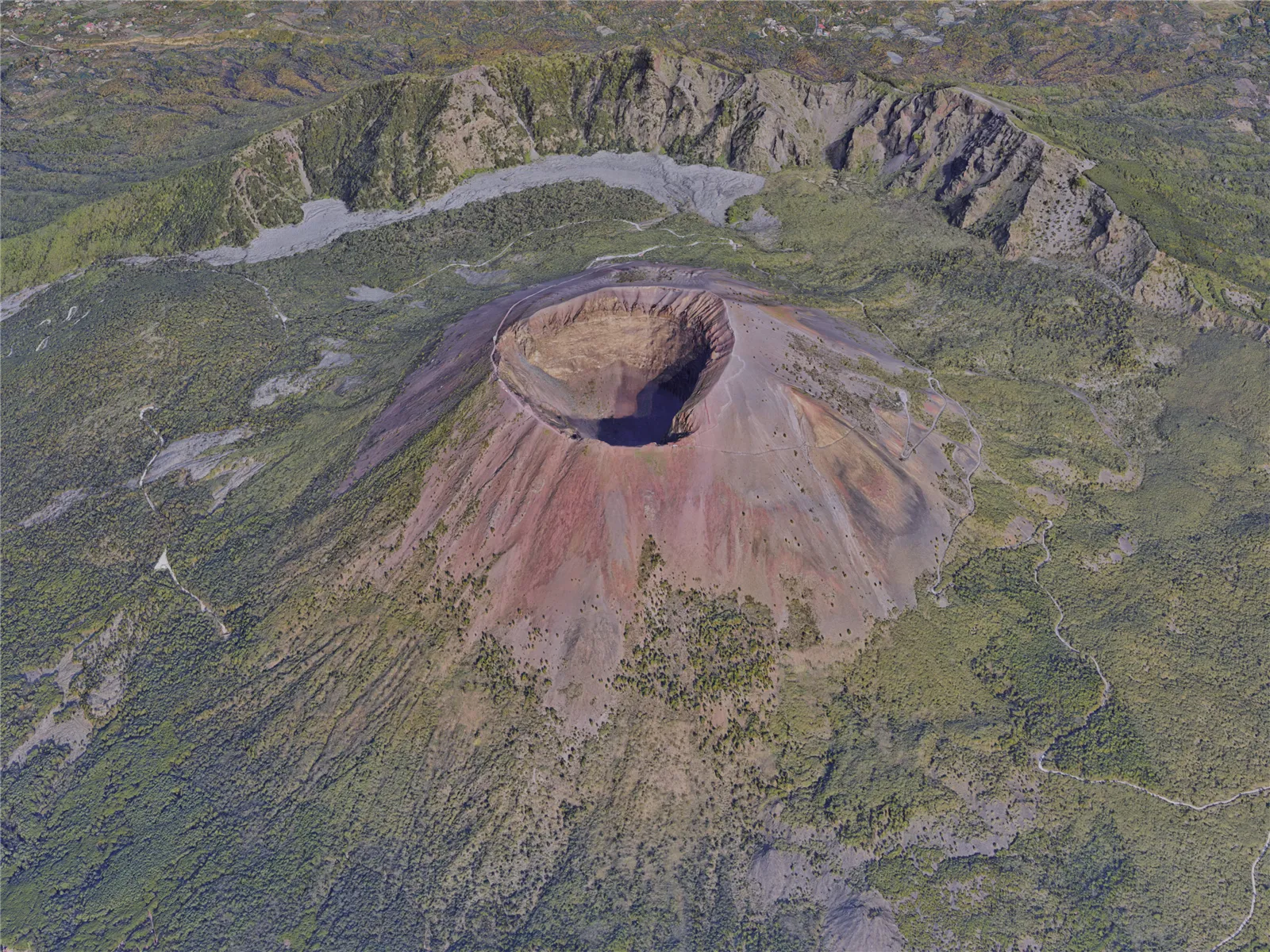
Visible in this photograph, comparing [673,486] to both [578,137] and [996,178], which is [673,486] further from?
[578,137]

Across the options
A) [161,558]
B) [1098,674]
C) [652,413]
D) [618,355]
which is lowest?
[161,558]

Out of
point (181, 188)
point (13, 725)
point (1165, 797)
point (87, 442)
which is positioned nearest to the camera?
point (1165, 797)

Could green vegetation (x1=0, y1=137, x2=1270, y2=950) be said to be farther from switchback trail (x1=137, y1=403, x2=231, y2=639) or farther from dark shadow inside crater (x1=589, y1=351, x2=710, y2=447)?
dark shadow inside crater (x1=589, y1=351, x2=710, y2=447)

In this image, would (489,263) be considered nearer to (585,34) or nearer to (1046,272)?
(1046,272)

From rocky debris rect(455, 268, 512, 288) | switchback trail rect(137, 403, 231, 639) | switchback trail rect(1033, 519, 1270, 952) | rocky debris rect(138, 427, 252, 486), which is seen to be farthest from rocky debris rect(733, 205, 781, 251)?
switchback trail rect(137, 403, 231, 639)

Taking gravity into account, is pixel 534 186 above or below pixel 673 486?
below

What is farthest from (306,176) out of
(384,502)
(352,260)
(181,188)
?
(384,502)

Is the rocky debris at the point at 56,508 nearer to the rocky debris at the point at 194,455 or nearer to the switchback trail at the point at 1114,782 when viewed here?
the rocky debris at the point at 194,455

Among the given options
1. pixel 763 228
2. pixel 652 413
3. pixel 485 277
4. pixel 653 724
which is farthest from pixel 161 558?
pixel 763 228

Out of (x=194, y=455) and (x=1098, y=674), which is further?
(x=194, y=455)
